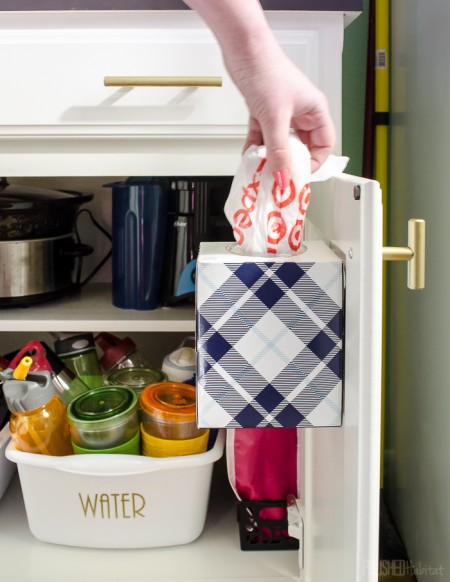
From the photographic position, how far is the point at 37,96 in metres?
0.96

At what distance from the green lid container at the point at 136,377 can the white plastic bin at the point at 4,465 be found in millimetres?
179

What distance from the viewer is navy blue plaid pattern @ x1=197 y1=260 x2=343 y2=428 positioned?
65 centimetres

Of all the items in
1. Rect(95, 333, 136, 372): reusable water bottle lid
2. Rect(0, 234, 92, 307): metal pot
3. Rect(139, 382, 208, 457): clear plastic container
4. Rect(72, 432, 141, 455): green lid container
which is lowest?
Rect(72, 432, 141, 455): green lid container

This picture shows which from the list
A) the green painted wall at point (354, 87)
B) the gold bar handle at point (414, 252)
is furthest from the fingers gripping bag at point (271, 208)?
the green painted wall at point (354, 87)

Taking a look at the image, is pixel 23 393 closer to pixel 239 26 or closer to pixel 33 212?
pixel 33 212

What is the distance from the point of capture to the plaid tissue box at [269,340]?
650 millimetres

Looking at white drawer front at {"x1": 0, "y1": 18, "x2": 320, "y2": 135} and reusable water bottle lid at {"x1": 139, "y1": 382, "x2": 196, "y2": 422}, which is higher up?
white drawer front at {"x1": 0, "y1": 18, "x2": 320, "y2": 135}

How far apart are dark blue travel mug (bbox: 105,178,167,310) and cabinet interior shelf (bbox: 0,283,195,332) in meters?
0.03

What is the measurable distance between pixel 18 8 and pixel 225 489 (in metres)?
0.81

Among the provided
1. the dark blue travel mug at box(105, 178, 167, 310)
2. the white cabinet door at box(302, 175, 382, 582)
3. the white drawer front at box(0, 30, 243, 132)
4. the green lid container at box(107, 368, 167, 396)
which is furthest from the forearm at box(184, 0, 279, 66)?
the green lid container at box(107, 368, 167, 396)

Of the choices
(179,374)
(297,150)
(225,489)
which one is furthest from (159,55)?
(225,489)

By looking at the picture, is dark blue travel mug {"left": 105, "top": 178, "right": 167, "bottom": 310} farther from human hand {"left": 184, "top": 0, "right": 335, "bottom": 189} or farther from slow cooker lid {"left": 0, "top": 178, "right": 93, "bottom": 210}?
human hand {"left": 184, "top": 0, "right": 335, "bottom": 189}

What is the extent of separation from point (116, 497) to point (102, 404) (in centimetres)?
13

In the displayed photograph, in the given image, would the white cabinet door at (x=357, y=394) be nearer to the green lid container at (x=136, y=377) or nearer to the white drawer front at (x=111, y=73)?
the white drawer front at (x=111, y=73)
